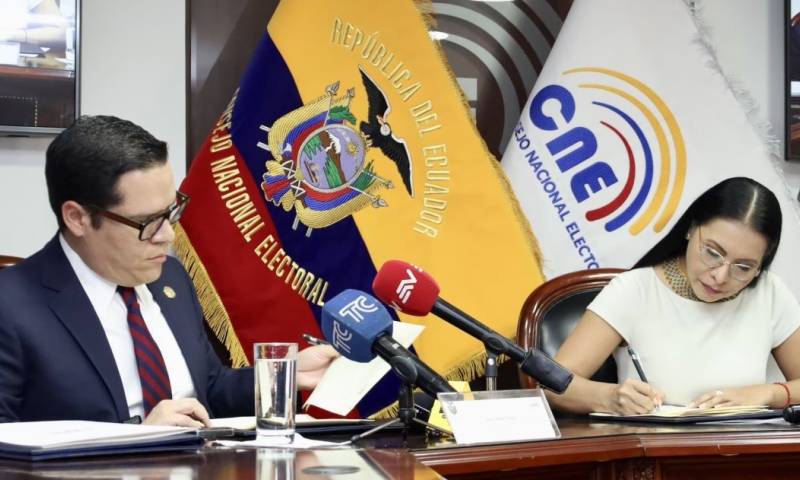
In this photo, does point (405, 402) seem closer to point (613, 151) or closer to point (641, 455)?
point (641, 455)

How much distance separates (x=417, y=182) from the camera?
286 cm

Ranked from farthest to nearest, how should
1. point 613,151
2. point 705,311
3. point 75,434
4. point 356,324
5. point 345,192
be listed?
1. point 613,151
2. point 345,192
3. point 705,311
4. point 356,324
5. point 75,434

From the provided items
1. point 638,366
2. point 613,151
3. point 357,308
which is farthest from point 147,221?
point 613,151

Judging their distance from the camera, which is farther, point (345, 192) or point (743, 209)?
point (345, 192)

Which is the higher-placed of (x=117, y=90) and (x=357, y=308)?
(x=117, y=90)

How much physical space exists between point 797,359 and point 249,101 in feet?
5.20

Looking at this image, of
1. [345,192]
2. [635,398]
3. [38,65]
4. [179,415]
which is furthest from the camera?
[345,192]

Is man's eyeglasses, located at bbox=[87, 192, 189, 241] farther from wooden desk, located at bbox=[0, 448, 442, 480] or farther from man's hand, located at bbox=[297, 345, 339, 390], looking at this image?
wooden desk, located at bbox=[0, 448, 442, 480]

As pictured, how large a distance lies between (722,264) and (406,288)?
1.11 metres

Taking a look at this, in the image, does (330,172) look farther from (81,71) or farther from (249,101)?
(81,71)

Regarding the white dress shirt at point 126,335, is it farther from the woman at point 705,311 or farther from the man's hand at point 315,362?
the woman at point 705,311

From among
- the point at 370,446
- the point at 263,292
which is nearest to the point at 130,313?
the point at 370,446

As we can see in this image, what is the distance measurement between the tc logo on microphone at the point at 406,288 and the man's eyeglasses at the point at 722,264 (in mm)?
1087

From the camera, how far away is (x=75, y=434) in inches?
54.1
